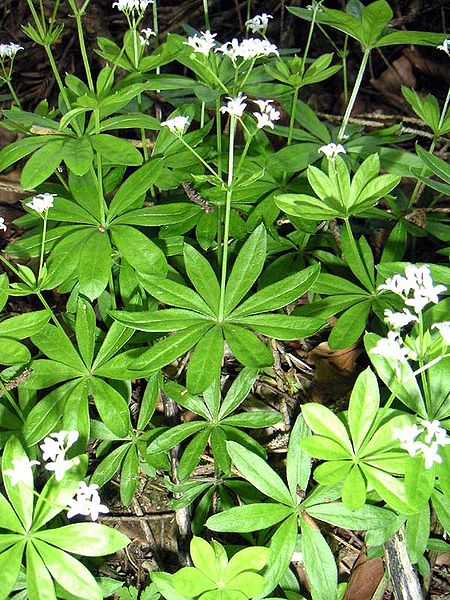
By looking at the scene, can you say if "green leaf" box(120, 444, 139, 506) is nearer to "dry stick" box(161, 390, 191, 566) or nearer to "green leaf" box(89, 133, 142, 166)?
"dry stick" box(161, 390, 191, 566)

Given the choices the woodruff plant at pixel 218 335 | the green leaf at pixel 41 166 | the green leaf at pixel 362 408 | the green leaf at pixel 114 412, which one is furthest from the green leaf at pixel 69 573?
the green leaf at pixel 41 166

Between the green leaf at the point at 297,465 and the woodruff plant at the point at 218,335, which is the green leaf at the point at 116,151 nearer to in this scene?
the woodruff plant at the point at 218,335

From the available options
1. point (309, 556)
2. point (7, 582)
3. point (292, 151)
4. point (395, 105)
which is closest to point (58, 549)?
point (7, 582)

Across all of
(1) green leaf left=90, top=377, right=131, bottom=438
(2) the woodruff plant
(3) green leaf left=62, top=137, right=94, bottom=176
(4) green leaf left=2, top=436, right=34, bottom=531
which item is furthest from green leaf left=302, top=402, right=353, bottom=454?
(3) green leaf left=62, top=137, right=94, bottom=176

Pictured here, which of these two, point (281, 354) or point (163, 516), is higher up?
point (281, 354)

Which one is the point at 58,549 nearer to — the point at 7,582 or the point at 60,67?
the point at 7,582
